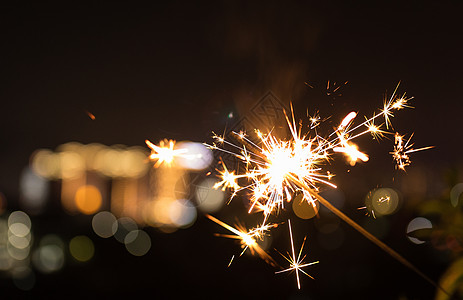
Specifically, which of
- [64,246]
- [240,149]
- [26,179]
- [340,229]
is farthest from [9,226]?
[240,149]

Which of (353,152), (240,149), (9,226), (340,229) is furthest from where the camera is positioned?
(9,226)

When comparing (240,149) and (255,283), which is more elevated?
(255,283)

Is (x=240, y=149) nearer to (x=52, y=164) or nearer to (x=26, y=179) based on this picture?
(x=52, y=164)

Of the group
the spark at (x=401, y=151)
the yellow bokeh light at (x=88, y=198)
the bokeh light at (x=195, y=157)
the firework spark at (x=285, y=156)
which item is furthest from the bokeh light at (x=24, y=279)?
the yellow bokeh light at (x=88, y=198)

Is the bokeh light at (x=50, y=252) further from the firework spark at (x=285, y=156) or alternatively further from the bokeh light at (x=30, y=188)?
the firework spark at (x=285, y=156)

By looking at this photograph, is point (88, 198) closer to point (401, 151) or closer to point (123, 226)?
point (123, 226)

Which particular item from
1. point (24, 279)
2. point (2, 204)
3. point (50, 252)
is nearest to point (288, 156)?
point (24, 279)
